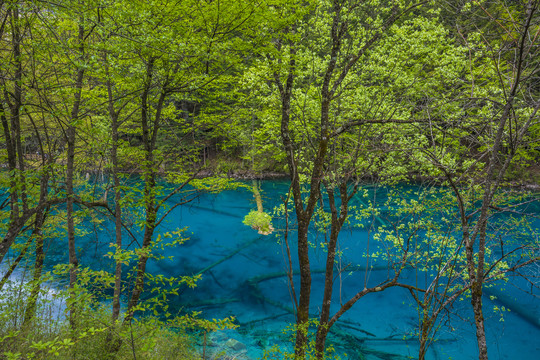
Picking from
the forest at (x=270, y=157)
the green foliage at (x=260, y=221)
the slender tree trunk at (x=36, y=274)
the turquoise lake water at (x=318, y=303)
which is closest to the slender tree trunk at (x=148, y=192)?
the forest at (x=270, y=157)

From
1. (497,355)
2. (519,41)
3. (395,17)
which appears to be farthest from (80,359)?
(497,355)

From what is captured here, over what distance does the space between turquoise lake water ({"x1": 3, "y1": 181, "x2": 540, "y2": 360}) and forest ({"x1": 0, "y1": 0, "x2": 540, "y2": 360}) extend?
0.33 feet

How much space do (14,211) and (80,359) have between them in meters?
Result: 2.94

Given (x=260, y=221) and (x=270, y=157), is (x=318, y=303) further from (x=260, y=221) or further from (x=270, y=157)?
(x=260, y=221)

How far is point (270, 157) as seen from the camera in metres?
8.09

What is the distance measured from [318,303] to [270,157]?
18.1 feet

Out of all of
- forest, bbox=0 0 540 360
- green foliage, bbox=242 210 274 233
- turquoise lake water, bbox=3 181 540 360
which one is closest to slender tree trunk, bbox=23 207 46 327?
forest, bbox=0 0 540 360

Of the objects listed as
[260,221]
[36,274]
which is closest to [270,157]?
[36,274]

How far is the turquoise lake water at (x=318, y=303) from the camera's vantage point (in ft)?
26.8

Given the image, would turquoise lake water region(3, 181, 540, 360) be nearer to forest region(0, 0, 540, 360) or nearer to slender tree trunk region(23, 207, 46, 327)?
forest region(0, 0, 540, 360)

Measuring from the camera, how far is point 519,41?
91.0 inches

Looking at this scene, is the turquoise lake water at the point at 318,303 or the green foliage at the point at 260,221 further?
the green foliage at the point at 260,221

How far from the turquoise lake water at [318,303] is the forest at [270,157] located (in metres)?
0.10

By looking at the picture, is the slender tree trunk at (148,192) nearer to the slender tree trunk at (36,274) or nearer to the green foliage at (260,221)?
the slender tree trunk at (36,274)
